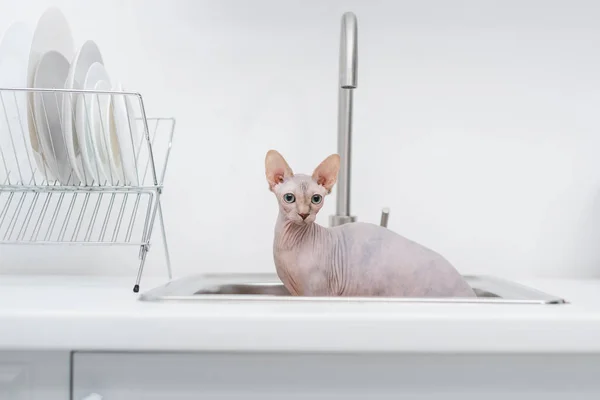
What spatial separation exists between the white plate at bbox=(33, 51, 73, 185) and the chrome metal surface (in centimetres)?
49

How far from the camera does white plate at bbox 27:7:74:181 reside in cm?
94

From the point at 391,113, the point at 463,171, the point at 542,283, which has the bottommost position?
the point at 542,283

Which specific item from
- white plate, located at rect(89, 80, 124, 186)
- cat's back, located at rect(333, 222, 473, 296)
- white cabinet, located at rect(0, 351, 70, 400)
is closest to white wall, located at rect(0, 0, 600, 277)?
white plate, located at rect(89, 80, 124, 186)

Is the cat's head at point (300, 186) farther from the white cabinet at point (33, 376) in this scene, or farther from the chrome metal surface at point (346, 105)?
the white cabinet at point (33, 376)

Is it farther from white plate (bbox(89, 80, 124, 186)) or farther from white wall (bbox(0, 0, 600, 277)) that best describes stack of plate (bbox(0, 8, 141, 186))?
white wall (bbox(0, 0, 600, 277))

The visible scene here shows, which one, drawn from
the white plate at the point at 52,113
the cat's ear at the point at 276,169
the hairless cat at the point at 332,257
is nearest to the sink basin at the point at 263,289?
the hairless cat at the point at 332,257

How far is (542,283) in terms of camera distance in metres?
1.11

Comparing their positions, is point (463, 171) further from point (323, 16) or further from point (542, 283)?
point (323, 16)

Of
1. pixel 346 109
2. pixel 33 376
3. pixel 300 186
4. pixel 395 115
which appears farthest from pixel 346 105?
pixel 33 376

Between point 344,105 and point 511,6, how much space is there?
1.57 feet

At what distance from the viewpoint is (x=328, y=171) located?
86cm

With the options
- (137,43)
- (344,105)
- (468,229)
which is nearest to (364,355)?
(344,105)

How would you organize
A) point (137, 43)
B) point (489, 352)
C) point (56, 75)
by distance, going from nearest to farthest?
point (489, 352), point (56, 75), point (137, 43)

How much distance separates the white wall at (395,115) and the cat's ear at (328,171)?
381mm
